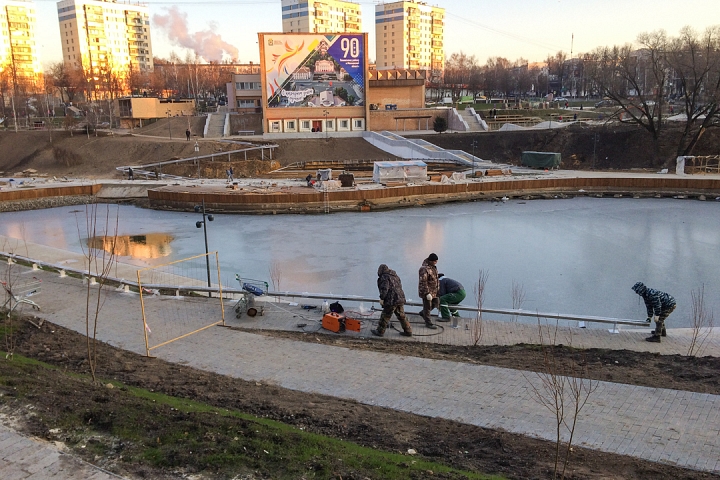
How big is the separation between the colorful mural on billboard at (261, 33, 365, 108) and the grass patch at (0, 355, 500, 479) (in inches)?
1778

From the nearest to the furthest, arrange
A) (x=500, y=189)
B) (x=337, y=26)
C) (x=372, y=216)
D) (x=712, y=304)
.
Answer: (x=712, y=304), (x=372, y=216), (x=500, y=189), (x=337, y=26)

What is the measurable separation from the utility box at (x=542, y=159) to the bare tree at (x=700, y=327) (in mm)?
27421

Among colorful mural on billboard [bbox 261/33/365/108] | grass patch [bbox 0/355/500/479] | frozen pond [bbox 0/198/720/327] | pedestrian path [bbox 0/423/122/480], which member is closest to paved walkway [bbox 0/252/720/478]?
grass patch [bbox 0/355/500/479]

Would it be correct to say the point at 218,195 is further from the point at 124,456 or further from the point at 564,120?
the point at 564,120

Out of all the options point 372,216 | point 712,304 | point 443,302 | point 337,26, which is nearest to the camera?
point 443,302

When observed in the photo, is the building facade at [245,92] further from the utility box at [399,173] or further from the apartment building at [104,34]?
the apartment building at [104,34]

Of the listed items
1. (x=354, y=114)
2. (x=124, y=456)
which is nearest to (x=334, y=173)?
(x=354, y=114)

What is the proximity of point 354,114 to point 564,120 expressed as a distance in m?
21.5

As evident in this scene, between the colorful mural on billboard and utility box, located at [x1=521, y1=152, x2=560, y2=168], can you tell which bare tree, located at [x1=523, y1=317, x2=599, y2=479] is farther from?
the colorful mural on billboard

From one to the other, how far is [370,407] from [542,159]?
3701 centimetres

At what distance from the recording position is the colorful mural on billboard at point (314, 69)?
48.3 m

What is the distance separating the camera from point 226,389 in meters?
7.79

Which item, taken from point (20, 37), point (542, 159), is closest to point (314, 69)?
point (542, 159)

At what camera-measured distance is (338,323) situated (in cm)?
1104
